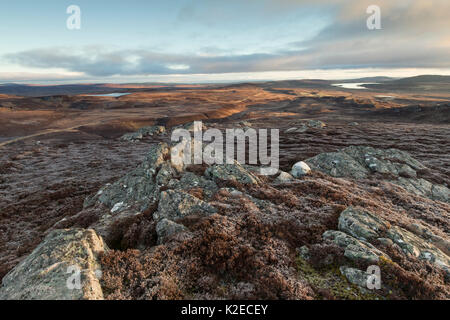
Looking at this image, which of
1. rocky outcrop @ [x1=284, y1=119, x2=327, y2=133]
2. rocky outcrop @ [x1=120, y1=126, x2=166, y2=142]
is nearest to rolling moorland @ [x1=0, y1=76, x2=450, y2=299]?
rocky outcrop @ [x1=284, y1=119, x2=327, y2=133]

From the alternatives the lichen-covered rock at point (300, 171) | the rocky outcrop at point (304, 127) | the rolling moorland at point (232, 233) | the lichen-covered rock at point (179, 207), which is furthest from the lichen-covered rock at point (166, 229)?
the rocky outcrop at point (304, 127)

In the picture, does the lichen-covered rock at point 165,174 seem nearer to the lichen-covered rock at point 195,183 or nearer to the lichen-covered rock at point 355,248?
the lichen-covered rock at point 195,183

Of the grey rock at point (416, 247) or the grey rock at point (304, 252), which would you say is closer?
the grey rock at point (304, 252)

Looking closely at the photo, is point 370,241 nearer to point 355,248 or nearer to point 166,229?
point 355,248

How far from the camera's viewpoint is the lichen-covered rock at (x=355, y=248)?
27.5 ft

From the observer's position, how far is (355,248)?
8906mm

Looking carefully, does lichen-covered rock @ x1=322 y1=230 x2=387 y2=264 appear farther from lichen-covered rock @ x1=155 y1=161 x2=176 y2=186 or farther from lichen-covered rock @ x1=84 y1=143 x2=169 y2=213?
lichen-covered rock @ x1=155 y1=161 x2=176 y2=186

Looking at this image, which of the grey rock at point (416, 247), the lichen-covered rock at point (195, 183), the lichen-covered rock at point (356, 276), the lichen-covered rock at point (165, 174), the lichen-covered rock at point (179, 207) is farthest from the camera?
the lichen-covered rock at point (165, 174)

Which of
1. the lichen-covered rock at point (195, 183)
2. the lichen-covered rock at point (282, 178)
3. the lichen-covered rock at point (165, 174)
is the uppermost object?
the lichen-covered rock at point (165, 174)

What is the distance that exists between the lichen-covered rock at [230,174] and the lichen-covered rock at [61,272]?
10.5m

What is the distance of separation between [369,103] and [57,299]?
6335 inches

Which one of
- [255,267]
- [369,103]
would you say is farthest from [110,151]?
[369,103]

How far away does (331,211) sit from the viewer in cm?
1288
